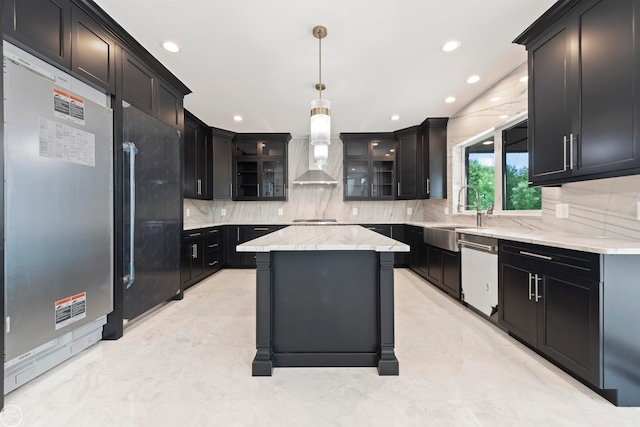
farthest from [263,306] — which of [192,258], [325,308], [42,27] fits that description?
[192,258]

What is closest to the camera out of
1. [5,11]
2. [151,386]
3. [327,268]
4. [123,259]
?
[5,11]

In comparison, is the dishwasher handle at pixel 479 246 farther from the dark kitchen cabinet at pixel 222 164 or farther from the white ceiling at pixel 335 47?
the dark kitchen cabinet at pixel 222 164

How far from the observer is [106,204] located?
7.28ft

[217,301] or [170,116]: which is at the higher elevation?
[170,116]

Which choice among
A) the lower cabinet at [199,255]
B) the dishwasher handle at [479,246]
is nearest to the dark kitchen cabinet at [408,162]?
the dishwasher handle at [479,246]

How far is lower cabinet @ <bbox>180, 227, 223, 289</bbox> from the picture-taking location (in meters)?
3.66

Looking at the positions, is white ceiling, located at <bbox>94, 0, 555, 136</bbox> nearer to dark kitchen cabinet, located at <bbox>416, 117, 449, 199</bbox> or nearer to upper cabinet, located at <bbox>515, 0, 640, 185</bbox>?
upper cabinet, located at <bbox>515, 0, 640, 185</bbox>

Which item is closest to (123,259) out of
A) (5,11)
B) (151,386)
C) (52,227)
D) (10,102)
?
(52,227)

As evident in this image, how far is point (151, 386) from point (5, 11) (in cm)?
239

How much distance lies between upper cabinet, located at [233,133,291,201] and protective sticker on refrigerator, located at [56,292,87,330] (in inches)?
137

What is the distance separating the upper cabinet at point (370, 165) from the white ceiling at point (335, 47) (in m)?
1.35

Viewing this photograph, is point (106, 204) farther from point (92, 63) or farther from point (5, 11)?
point (5, 11)

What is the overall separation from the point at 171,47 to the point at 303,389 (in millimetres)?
3102

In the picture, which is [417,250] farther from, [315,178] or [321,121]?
[321,121]
